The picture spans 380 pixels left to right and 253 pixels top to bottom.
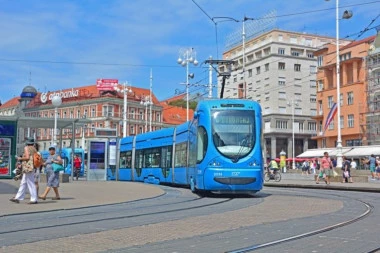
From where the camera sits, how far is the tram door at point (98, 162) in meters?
36.1

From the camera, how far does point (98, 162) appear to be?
36531 millimetres

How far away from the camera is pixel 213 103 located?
1953 cm

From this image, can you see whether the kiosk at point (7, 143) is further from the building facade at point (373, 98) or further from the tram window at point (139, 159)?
the building facade at point (373, 98)

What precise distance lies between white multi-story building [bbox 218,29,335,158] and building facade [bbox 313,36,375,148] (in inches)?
362

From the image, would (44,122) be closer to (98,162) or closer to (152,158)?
(98,162)

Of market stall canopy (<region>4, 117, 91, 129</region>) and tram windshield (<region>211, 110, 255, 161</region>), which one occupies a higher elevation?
market stall canopy (<region>4, 117, 91, 129</region>)

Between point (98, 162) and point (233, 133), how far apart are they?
63.3 ft

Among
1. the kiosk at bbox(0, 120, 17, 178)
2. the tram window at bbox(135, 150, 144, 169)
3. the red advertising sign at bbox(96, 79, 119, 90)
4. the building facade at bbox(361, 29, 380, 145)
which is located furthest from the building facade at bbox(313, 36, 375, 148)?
the kiosk at bbox(0, 120, 17, 178)

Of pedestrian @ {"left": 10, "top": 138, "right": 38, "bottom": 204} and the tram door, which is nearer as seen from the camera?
pedestrian @ {"left": 10, "top": 138, "right": 38, "bottom": 204}

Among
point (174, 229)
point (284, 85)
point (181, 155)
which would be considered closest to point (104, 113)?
point (284, 85)

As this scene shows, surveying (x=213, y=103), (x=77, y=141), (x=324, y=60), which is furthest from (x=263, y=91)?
(x=213, y=103)

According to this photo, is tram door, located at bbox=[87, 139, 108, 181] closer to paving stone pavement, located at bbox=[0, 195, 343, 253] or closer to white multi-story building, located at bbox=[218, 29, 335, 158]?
paving stone pavement, located at bbox=[0, 195, 343, 253]

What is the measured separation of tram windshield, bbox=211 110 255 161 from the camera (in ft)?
61.5

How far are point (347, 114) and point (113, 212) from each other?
6720 cm
